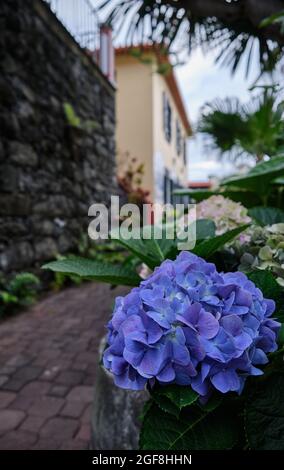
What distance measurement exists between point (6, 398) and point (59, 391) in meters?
0.26

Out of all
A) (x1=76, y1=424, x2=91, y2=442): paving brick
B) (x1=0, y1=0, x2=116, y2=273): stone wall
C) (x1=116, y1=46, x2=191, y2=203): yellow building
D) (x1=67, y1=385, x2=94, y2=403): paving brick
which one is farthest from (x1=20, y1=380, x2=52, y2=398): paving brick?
(x1=116, y1=46, x2=191, y2=203): yellow building

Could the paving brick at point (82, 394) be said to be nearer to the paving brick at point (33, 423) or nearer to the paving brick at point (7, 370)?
the paving brick at point (33, 423)

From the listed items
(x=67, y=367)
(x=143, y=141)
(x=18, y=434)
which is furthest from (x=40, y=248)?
Answer: (x=143, y=141)

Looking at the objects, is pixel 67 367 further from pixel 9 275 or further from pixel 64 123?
pixel 64 123

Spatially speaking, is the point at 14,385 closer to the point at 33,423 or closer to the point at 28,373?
the point at 28,373

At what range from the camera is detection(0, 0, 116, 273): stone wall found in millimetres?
3516

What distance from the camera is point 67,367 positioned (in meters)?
2.25

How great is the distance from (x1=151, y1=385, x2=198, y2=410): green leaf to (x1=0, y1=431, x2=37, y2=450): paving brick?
1.33 metres

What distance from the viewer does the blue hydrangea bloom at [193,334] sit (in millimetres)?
432

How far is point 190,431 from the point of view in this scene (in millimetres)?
476

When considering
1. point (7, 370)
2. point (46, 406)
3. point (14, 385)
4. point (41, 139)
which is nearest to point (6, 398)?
point (14, 385)

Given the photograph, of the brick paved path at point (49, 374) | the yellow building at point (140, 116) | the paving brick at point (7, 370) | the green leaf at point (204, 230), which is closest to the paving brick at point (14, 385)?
the brick paved path at point (49, 374)

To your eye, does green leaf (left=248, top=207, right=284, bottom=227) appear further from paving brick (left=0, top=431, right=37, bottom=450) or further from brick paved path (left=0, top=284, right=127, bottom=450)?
paving brick (left=0, top=431, right=37, bottom=450)

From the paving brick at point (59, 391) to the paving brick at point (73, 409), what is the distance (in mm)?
95
